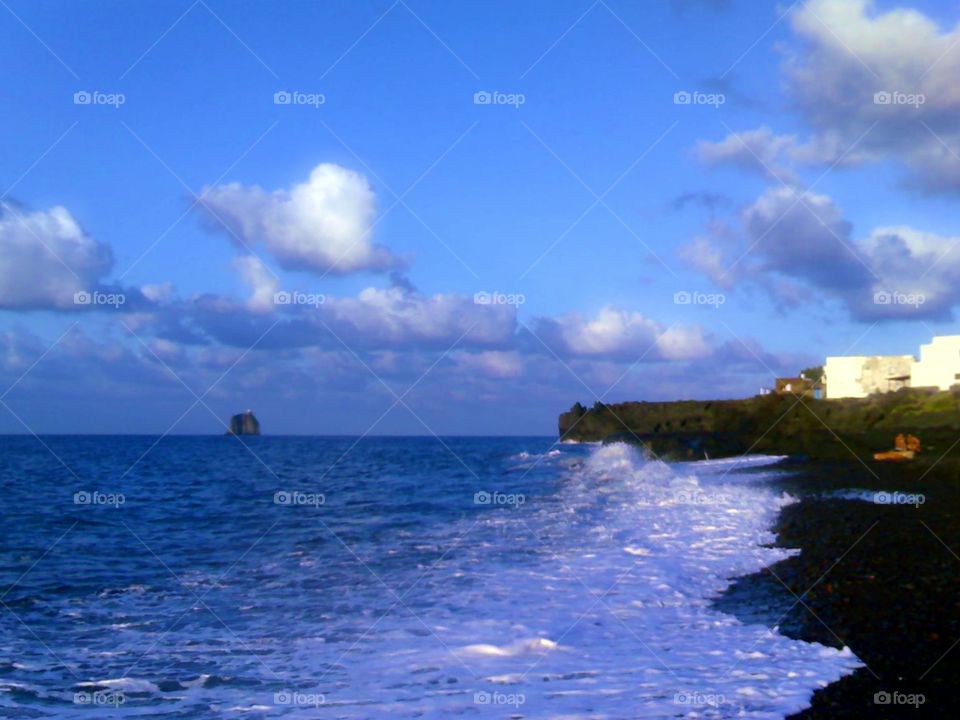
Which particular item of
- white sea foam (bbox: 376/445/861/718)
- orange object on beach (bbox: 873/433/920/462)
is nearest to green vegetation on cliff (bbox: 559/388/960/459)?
orange object on beach (bbox: 873/433/920/462)

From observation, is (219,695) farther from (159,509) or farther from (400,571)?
(159,509)

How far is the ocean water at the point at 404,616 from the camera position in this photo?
8.11 meters

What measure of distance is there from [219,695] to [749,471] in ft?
98.5

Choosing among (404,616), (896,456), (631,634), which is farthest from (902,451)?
(404,616)

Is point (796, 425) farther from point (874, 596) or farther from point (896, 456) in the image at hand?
point (874, 596)

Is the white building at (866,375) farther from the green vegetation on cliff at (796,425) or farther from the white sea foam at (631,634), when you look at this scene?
the white sea foam at (631,634)

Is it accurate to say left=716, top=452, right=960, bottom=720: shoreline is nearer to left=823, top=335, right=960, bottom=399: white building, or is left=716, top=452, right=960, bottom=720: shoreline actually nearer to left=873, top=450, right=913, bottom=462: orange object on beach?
left=873, top=450, right=913, bottom=462: orange object on beach

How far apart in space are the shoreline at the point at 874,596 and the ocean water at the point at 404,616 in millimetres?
382

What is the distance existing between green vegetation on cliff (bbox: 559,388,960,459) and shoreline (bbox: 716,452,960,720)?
17300 mm

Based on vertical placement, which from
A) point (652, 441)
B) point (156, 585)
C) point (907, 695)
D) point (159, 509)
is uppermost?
point (652, 441)

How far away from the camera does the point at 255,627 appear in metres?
11.4

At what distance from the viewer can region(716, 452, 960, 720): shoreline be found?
7.41 meters

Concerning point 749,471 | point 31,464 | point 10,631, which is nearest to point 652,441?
point 749,471

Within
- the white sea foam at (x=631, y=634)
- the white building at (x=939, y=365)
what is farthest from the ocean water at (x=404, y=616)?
the white building at (x=939, y=365)
